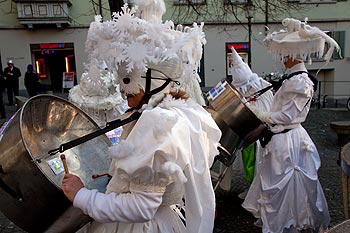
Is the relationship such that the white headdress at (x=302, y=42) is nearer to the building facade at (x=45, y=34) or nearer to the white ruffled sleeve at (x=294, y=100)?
the white ruffled sleeve at (x=294, y=100)

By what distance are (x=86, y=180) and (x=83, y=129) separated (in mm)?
378

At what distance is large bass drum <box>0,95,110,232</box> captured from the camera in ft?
5.17

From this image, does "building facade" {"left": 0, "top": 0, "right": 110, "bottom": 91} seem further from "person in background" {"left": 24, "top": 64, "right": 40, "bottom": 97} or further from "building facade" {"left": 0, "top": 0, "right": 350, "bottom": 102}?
"person in background" {"left": 24, "top": 64, "right": 40, "bottom": 97}

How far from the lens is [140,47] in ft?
4.93

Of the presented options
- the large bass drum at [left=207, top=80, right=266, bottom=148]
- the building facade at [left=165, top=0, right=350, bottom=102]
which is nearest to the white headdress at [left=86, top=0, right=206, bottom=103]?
the large bass drum at [left=207, top=80, right=266, bottom=148]

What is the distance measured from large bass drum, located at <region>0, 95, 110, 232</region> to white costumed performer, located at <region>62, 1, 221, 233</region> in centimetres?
12

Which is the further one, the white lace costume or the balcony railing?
the balcony railing

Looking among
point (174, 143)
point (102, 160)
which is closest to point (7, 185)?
point (102, 160)

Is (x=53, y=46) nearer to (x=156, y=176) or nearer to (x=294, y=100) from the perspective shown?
(x=294, y=100)

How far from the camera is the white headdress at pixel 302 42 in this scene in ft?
10.7

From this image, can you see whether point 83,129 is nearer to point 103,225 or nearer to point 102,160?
point 102,160

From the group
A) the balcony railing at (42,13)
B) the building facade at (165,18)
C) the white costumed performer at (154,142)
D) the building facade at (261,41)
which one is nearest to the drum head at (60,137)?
the white costumed performer at (154,142)

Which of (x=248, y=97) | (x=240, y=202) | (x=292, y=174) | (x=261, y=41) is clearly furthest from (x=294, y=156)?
(x=261, y=41)

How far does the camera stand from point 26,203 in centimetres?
161
